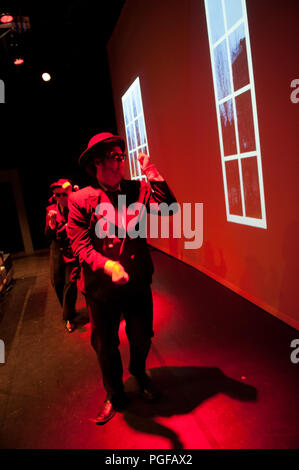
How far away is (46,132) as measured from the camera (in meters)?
8.67

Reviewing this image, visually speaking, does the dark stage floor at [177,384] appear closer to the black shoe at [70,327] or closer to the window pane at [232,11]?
the black shoe at [70,327]

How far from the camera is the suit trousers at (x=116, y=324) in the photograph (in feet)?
5.98

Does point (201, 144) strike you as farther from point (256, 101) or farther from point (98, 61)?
point (98, 61)

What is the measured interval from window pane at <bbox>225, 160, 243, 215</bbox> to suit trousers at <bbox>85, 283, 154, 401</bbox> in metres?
1.96

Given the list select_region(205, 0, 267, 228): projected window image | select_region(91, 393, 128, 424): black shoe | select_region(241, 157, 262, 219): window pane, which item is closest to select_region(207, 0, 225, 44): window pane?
select_region(205, 0, 267, 228): projected window image

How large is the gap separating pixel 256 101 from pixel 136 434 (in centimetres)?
281

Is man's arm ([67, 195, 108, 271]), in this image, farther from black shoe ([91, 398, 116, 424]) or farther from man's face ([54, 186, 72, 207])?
man's face ([54, 186, 72, 207])

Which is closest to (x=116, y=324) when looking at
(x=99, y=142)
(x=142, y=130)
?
(x=99, y=142)

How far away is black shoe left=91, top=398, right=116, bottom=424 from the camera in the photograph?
77.2 inches

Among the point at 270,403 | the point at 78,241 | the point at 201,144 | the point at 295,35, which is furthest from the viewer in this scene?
the point at 201,144

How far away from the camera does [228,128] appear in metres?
3.40

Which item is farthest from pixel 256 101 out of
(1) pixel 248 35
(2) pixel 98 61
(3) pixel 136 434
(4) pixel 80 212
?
(2) pixel 98 61
